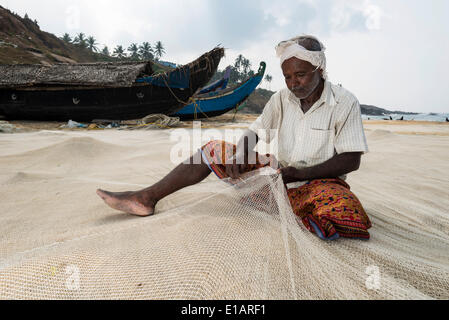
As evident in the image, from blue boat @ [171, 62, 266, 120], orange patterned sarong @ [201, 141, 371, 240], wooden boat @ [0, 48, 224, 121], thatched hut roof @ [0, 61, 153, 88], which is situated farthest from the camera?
blue boat @ [171, 62, 266, 120]

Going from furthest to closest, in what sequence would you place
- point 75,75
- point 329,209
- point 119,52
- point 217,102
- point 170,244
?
1. point 119,52
2. point 217,102
3. point 75,75
4. point 329,209
5. point 170,244

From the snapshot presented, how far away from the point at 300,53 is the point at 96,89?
10158mm

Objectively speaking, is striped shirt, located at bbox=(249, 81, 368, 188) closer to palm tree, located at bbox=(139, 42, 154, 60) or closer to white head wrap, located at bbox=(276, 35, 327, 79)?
white head wrap, located at bbox=(276, 35, 327, 79)

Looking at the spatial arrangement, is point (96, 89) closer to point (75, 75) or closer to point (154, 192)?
point (75, 75)

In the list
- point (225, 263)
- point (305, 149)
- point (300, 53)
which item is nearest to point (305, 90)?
point (300, 53)

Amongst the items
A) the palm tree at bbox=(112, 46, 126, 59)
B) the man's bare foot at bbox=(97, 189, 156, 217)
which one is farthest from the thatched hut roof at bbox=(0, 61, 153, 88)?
the palm tree at bbox=(112, 46, 126, 59)

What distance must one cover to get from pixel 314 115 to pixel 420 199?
49.1 inches

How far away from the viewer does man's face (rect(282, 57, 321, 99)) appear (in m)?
1.36

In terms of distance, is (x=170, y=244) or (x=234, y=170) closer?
(x=170, y=244)

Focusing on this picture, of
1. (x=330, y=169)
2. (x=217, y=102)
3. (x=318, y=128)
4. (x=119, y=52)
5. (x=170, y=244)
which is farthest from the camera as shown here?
(x=119, y=52)

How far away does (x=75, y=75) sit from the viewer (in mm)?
9102

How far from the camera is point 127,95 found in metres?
9.62

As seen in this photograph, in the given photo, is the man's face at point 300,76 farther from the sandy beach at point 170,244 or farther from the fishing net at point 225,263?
the sandy beach at point 170,244

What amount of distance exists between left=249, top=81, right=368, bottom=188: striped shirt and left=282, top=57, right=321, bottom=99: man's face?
0.33ft
